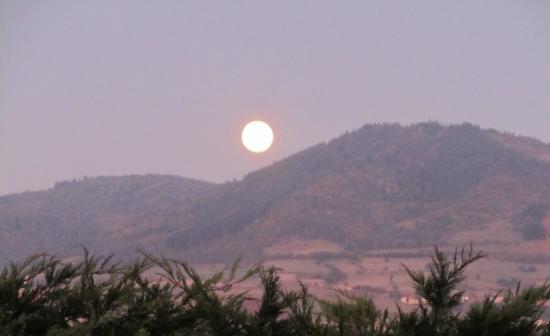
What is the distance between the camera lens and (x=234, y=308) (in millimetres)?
7703

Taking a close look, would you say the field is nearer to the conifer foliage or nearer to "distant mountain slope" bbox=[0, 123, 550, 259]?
"distant mountain slope" bbox=[0, 123, 550, 259]

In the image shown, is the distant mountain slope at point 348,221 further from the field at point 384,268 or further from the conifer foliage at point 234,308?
the conifer foliage at point 234,308

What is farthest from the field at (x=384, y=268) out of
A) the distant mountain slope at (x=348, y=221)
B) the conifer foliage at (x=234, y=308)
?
the conifer foliage at (x=234, y=308)

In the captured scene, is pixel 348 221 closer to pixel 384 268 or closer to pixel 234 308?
pixel 384 268

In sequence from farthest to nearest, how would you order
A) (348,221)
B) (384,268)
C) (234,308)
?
(348,221), (384,268), (234,308)

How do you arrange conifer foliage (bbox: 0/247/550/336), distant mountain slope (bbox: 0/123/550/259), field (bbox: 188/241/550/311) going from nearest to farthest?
conifer foliage (bbox: 0/247/550/336) < field (bbox: 188/241/550/311) < distant mountain slope (bbox: 0/123/550/259)

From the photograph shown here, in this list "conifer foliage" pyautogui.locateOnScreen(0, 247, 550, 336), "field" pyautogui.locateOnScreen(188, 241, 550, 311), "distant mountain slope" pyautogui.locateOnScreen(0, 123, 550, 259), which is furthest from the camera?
"distant mountain slope" pyautogui.locateOnScreen(0, 123, 550, 259)

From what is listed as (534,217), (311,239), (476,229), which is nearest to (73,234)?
(311,239)

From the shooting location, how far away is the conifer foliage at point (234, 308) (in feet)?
23.5

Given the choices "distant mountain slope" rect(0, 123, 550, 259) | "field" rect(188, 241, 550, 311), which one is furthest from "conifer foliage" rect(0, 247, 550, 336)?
"distant mountain slope" rect(0, 123, 550, 259)

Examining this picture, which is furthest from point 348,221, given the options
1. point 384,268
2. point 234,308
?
point 234,308

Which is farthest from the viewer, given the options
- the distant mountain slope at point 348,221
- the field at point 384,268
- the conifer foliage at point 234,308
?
the distant mountain slope at point 348,221

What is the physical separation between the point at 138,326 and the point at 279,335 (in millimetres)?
1558

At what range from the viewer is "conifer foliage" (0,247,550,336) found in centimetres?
715
